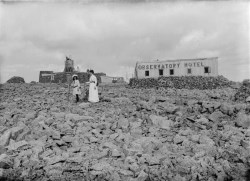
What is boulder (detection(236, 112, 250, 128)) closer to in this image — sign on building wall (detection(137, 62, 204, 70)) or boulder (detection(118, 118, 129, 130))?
boulder (detection(118, 118, 129, 130))

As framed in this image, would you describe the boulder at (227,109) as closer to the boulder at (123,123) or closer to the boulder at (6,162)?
the boulder at (123,123)

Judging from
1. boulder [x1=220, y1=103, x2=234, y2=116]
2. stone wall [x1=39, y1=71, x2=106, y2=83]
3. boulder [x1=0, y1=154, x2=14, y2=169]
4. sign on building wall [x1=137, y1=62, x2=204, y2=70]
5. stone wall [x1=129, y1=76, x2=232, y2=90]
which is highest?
sign on building wall [x1=137, y1=62, x2=204, y2=70]

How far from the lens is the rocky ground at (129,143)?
5109 millimetres

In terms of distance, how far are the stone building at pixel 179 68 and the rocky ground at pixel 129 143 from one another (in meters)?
20.3

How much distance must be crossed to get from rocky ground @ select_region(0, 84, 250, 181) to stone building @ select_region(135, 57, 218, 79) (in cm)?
2035

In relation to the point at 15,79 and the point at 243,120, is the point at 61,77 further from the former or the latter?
the point at 243,120

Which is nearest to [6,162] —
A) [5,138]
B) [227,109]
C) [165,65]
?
[5,138]

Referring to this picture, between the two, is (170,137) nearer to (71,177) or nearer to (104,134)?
(104,134)

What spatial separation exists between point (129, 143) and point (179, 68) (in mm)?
24055

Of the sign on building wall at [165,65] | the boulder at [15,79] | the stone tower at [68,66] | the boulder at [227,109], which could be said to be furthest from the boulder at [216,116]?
the stone tower at [68,66]

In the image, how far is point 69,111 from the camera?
29.1ft

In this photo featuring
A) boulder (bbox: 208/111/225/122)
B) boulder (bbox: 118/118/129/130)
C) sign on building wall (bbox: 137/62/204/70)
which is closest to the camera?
boulder (bbox: 118/118/129/130)

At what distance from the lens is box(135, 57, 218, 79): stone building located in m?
28.6

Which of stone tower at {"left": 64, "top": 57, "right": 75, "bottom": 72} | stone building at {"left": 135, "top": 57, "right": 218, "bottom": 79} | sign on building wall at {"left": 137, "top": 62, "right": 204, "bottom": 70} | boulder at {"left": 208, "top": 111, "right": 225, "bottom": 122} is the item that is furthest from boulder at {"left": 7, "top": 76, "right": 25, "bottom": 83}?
boulder at {"left": 208, "top": 111, "right": 225, "bottom": 122}
